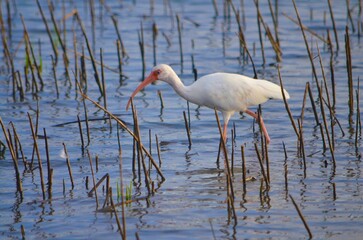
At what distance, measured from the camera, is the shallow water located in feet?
22.4

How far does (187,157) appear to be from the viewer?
933 cm

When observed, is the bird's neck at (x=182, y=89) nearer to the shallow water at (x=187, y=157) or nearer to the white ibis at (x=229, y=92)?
the white ibis at (x=229, y=92)

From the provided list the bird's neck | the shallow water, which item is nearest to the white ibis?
the bird's neck

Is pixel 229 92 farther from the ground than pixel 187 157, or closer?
farther from the ground

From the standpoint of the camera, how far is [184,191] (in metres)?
7.85

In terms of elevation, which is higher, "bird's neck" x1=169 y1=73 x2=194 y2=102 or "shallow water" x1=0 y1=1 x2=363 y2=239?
"bird's neck" x1=169 y1=73 x2=194 y2=102

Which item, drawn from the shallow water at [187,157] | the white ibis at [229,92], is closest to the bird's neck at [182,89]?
the white ibis at [229,92]

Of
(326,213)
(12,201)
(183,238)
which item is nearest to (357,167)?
(326,213)

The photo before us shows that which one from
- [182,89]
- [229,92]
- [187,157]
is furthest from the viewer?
[182,89]

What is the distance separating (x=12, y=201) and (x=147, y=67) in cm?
737

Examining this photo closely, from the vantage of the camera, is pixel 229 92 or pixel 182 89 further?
pixel 182 89

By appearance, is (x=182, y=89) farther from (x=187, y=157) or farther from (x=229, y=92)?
(x=187, y=157)

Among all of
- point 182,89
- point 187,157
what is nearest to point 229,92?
point 182,89

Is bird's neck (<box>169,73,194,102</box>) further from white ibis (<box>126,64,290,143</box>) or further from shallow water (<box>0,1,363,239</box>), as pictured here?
shallow water (<box>0,1,363,239</box>)
